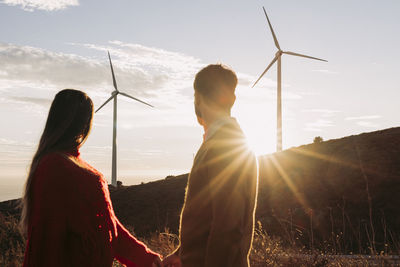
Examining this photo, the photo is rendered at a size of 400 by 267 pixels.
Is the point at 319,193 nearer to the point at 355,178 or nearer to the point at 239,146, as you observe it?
the point at 355,178

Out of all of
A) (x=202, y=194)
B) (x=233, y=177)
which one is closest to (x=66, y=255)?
(x=202, y=194)

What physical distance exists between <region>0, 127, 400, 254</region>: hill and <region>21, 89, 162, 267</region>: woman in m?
14.4

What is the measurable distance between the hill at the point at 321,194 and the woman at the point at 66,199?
14383 mm

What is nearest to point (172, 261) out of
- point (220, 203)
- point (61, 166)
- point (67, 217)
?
point (67, 217)

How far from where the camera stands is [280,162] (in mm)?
28625

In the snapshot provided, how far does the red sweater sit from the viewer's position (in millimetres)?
3088

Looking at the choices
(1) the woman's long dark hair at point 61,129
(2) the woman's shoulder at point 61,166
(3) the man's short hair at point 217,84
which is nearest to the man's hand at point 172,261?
(2) the woman's shoulder at point 61,166

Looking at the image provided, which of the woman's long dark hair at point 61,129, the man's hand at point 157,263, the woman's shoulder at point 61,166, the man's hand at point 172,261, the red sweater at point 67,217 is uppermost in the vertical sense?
the woman's long dark hair at point 61,129

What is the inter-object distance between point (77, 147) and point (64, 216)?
21.9 inches

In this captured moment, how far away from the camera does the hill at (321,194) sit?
18609mm

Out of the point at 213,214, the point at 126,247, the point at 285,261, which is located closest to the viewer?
the point at 213,214

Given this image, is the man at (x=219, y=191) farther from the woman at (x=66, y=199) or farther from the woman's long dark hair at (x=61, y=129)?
the woman's long dark hair at (x=61, y=129)

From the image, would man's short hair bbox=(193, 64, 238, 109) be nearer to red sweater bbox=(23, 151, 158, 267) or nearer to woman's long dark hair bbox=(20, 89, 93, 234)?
woman's long dark hair bbox=(20, 89, 93, 234)

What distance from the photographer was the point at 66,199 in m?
3.18
